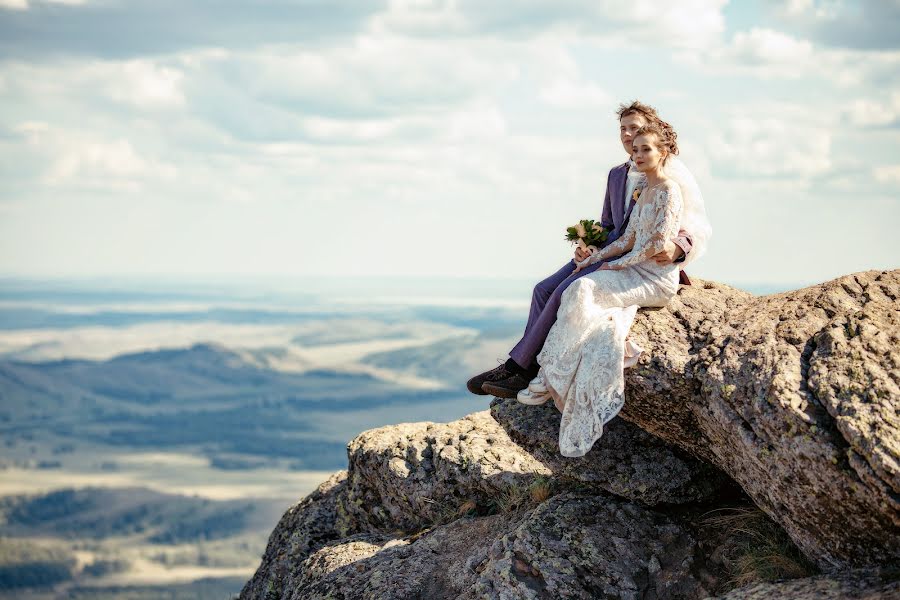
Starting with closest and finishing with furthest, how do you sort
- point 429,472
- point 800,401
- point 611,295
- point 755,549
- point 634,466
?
point 800,401, point 755,549, point 611,295, point 634,466, point 429,472

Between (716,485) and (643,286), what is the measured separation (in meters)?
2.97

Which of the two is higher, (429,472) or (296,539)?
(429,472)

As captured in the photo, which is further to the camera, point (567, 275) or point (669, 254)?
point (567, 275)

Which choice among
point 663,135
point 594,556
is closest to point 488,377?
point 594,556

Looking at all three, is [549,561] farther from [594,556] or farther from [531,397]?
[531,397]

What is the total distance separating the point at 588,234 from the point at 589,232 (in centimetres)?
3

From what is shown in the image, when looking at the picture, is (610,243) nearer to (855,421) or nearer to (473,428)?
(855,421)

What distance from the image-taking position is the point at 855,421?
9.70 metres

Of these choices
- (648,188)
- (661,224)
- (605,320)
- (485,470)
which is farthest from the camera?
(485,470)

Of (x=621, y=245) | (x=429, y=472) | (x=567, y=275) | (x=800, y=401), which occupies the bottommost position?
(x=429, y=472)

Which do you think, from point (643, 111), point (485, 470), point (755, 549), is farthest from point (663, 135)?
point (485, 470)

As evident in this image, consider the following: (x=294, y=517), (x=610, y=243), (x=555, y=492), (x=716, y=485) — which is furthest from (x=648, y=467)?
(x=294, y=517)

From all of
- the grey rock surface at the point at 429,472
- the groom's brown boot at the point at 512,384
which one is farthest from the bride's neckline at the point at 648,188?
the grey rock surface at the point at 429,472

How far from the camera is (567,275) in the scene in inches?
521
